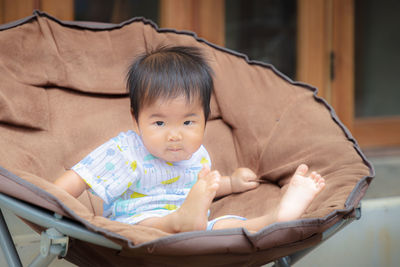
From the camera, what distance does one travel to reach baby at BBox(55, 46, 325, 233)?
134 cm

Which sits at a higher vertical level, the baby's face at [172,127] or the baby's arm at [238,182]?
the baby's face at [172,127]

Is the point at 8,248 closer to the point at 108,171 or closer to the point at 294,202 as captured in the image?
the point at 108,171

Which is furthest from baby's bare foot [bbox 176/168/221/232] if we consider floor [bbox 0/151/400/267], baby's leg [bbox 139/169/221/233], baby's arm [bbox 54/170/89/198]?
floor [bbox 0/151/400/267]

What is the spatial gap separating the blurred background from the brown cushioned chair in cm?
85

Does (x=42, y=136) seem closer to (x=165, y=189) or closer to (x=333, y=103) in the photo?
(x=165, y=189)

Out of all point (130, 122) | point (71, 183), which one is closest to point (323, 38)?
point (130, 122)

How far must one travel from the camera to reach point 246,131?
182 centimetres

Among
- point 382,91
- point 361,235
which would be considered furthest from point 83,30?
point 382,91

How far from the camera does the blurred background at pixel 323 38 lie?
2762 millimetres

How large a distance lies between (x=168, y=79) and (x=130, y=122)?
1.45 ft

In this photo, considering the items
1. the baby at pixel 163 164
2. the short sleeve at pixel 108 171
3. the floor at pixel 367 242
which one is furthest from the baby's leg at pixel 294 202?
the floor at pixel 367 242

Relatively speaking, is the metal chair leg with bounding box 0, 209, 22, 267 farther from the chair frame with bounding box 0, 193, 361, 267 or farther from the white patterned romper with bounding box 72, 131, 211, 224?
the white patterned romper with bounding box 72, 131, 211, 224

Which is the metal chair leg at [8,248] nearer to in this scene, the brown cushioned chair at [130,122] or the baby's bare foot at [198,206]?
the brown cushioned chair at [130,122]

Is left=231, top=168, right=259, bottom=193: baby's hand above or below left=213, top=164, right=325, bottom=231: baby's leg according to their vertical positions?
below
